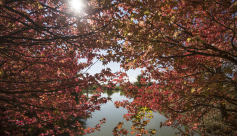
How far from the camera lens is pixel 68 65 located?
4.12 m

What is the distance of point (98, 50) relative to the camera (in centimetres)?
423

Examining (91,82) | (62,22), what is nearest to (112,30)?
(62,22)

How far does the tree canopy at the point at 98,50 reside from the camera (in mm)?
2807

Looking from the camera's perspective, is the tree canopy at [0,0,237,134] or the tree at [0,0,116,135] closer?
the tree canopy at [0,0,237,134]

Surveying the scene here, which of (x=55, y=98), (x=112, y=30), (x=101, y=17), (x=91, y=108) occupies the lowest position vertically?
(x=91, y=108)

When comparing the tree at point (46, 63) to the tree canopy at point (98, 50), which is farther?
the tree at point (46, 63)

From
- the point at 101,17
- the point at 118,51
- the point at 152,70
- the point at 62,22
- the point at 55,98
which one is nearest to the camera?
the point at 62,22

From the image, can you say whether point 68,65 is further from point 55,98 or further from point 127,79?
point 127,79

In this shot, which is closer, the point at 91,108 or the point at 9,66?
the point at 91,108

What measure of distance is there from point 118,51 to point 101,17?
3.86 ft

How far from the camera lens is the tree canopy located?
281 centimetres

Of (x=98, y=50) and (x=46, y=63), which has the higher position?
(x=98, y=50)

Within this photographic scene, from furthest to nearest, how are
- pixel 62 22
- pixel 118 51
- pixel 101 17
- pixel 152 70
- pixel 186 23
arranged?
pixel 152 70 → pixel 186 23 → pixel 118 51 → pixel 101 17 → pixel 62 22

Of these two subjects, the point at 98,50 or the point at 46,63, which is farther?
the point at 98,50
